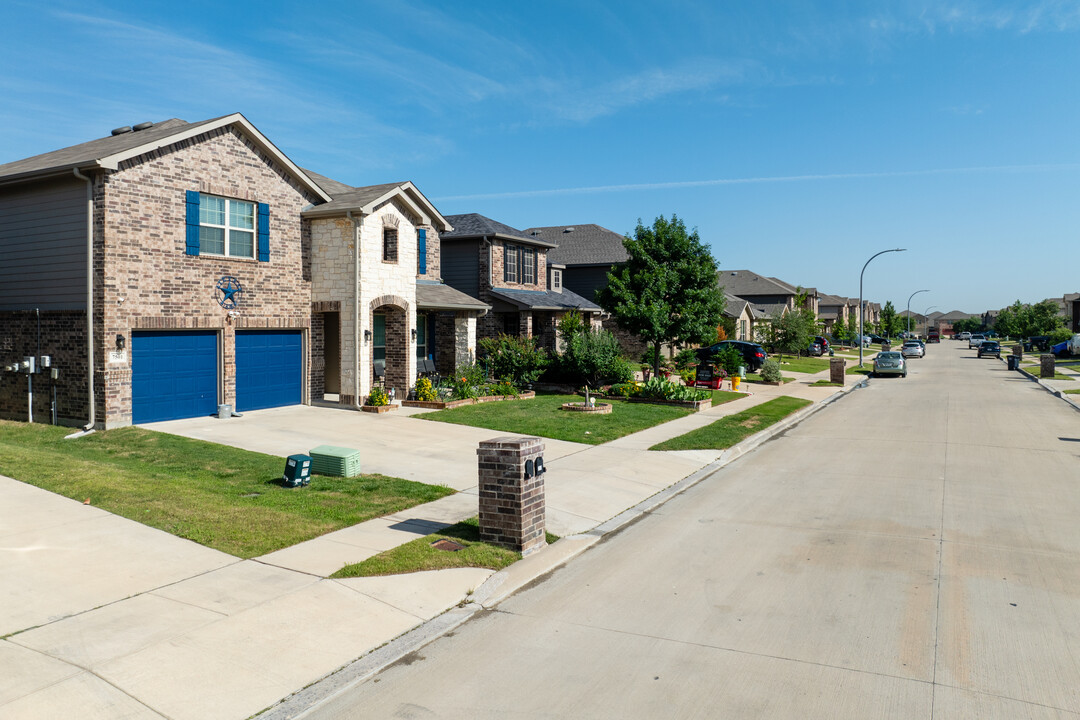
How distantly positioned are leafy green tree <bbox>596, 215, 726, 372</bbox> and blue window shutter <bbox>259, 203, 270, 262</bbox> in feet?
48.9

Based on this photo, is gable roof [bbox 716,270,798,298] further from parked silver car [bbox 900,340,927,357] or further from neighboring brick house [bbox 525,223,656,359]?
neighboring brick house [bbox 525,223,656,359]

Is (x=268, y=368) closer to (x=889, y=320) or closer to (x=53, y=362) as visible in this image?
(x=53, y=362)

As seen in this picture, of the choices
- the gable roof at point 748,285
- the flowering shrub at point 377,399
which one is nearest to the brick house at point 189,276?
the flowering shrub at point 377,399

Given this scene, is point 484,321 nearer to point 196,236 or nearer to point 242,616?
point 196,236

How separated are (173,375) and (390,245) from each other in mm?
7158

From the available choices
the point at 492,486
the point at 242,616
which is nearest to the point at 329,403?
the point at 492,486

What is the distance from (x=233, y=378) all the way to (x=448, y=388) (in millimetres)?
6411

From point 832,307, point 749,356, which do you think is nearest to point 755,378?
point 749,356

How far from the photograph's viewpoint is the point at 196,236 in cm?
1745

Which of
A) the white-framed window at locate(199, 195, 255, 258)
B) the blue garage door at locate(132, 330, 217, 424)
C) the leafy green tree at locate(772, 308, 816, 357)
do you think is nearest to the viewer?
the blue garage door at locate(132, 330, 217, 424)

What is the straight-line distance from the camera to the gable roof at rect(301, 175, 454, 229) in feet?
65.4

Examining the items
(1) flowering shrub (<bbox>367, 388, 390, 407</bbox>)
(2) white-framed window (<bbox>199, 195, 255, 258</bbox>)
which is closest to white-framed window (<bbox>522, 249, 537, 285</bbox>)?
(1) flowering shrub (<bbox>367, 388, 390, 407</bbox>)

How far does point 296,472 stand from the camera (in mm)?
11180

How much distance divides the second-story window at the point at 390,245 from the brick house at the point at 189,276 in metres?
0.04
